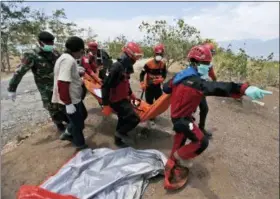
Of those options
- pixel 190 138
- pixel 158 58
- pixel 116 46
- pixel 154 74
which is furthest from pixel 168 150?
pixel 116 46

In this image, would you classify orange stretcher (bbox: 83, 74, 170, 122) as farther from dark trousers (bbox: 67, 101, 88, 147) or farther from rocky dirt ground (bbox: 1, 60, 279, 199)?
dark trousers (bbox: 67, 101, 88, 147)

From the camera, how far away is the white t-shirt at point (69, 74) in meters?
3.74

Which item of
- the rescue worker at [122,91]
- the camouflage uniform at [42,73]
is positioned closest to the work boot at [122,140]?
the rescue worker at [122,91]

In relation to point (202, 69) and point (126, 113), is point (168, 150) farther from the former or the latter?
point (202, 69)

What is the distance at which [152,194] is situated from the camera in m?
3.58

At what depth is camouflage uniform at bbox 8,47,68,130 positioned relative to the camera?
14.4 feet

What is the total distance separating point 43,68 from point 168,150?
2135 millimetres

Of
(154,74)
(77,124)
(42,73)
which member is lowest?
(77,124)

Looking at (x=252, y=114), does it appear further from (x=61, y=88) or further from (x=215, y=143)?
(x=61, y=88)

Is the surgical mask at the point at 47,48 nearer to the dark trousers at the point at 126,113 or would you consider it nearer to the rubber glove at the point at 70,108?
the rubber glove at the point at 70,108

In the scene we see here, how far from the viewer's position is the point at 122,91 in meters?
4.31

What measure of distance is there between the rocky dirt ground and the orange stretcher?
49 centimetres

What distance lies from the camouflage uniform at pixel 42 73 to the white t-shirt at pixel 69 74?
0.57m

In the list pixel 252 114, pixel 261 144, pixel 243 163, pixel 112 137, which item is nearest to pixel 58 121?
pixel 112 137
